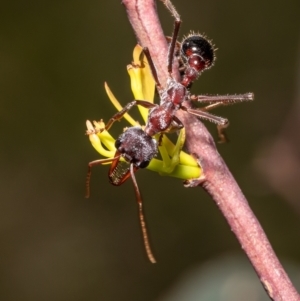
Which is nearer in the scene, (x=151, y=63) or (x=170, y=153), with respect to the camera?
(x=170, y=153)

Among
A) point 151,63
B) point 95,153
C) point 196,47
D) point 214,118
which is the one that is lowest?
point 95,153

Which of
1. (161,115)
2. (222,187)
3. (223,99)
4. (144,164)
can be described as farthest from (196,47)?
(222,187)

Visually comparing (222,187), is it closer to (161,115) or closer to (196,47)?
(161,115)

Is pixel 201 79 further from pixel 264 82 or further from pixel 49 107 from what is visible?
pixel 49 107

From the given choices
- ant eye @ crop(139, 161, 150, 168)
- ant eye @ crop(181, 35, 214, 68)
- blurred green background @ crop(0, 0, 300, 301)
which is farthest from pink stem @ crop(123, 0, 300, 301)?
blurred green background @ crop(0, 0, 300, 301)

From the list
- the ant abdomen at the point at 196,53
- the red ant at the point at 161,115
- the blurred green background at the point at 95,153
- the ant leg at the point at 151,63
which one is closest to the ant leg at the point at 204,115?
the red ant at the point at 161,115

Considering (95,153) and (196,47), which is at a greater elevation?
(196,47)
